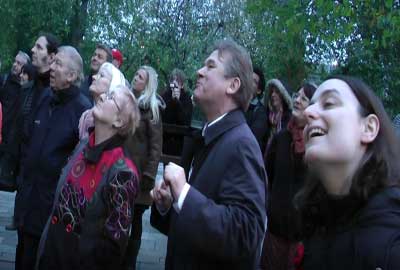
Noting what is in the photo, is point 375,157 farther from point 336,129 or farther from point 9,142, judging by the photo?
point 9,142

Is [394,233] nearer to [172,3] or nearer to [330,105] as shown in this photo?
[330,105]

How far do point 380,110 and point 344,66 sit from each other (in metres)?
11.1

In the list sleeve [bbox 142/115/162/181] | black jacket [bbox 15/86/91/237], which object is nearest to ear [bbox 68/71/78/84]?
black jacket [bbox 15/86/91/237]

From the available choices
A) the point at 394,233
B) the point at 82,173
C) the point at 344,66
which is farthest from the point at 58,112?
the point at 344,66

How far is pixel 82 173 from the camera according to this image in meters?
→ 3.59

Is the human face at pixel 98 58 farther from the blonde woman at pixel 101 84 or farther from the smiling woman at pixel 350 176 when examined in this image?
the smiling woman at pixel 350 176

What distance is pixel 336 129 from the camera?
2.09 meters

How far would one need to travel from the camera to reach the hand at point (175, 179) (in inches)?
111

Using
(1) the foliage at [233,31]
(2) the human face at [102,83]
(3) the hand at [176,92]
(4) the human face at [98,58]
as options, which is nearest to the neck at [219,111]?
(2) the human face at [102,83]

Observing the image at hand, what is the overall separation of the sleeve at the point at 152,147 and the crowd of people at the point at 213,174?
12mm

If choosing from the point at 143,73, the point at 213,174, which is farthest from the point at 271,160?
the point at 143,73

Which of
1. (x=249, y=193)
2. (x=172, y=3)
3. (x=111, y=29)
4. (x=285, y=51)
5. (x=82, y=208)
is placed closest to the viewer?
(x=249, y=193)

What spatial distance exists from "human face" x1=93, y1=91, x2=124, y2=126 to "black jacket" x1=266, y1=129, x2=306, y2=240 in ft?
4.80

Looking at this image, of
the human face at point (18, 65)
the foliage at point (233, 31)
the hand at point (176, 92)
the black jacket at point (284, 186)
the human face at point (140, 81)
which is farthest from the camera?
the hand at point (176, 92)
